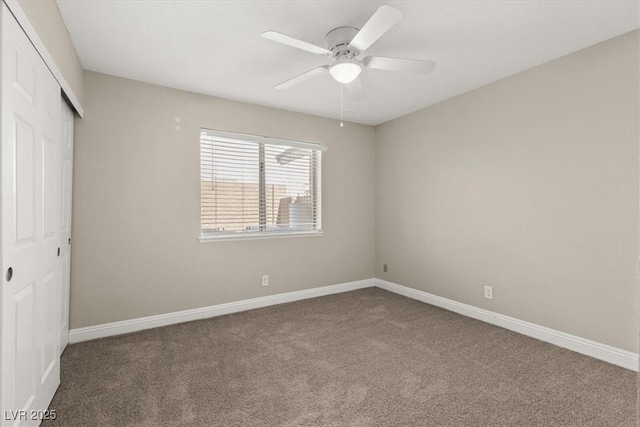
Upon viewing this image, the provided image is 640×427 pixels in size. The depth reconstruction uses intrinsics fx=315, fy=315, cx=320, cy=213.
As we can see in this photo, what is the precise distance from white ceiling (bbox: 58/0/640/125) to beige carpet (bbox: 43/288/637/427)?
243 centimetres

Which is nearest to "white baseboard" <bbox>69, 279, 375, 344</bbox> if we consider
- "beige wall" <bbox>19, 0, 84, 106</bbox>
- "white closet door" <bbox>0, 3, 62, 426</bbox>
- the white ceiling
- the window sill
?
the window sill

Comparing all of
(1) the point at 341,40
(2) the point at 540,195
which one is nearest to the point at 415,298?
(2) the point at 540,195

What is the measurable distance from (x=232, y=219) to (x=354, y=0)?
8.26 ft

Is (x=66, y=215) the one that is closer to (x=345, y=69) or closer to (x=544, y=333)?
(x=345, y=69)

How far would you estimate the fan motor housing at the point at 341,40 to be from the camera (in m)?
2.15

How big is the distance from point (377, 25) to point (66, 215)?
2.78 meters

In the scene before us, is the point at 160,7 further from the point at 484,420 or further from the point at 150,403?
the point at 484,420

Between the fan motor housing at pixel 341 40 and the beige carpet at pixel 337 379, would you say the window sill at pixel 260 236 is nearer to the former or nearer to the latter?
the beige carpet at pixel 337 379

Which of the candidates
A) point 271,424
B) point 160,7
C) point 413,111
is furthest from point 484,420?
point 413,111

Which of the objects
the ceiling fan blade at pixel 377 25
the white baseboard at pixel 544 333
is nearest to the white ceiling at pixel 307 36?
the ceiling fan blade at pixel 377 25

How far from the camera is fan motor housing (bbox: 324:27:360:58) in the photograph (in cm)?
215

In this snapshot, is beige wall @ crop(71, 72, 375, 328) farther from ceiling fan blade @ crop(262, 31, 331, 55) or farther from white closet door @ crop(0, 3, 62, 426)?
ceiling fan blade @ crop(262, 31, 331, 55)

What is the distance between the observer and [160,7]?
78.2 inches

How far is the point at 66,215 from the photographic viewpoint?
8.57 feet
